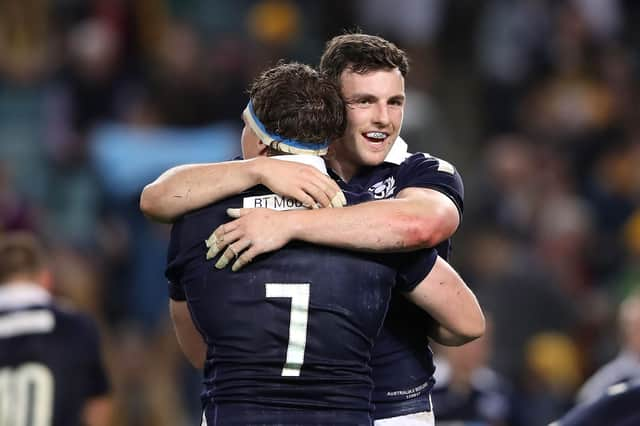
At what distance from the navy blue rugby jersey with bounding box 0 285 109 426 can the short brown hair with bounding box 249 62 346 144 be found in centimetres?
274

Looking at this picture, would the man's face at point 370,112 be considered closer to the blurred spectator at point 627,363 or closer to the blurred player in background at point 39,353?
the blurred player in background at point 39,353

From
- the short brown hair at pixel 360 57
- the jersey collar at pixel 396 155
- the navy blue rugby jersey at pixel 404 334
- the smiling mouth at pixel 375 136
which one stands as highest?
the short brown hair at pixel 360 57

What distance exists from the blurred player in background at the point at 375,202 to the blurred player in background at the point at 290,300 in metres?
0.06

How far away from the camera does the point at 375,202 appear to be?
12.1ft

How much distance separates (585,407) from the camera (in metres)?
4.33

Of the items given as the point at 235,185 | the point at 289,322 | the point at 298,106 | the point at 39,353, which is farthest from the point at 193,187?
the point at 39,353

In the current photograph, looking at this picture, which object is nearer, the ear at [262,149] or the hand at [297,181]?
the hand at [297,181]

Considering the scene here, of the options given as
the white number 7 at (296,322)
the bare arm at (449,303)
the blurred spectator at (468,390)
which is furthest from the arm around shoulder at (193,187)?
the blurred spectator at (468,390)

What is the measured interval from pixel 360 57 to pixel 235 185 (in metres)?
0.68

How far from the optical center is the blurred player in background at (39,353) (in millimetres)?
6070

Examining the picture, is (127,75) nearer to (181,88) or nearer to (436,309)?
(181,88)

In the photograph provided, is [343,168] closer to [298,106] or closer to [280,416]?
[298,106]

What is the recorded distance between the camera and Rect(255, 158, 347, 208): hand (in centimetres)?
361

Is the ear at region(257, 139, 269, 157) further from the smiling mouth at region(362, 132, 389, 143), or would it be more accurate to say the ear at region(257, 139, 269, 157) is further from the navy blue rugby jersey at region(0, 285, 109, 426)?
the navy blue rugby jersey at region(0, 285, 109, 426)
